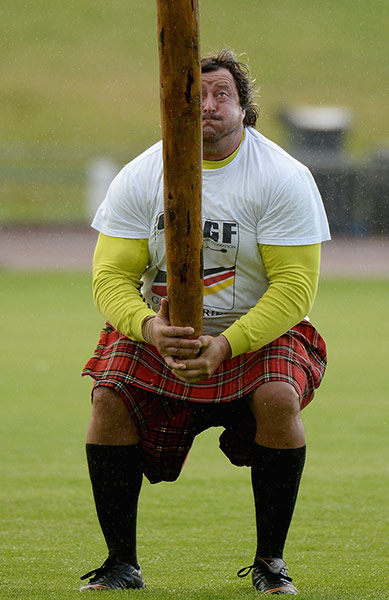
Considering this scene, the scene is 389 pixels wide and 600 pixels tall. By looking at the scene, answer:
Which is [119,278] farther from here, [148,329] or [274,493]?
[274,493]

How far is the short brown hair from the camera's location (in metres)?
2.88

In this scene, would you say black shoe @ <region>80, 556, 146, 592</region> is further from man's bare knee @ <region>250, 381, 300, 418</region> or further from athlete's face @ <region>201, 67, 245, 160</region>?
athlete's face @ <region>201, 67, 245, 160</region>

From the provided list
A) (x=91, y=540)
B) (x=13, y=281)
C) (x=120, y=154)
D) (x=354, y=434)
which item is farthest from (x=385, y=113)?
(x=91, y=540)

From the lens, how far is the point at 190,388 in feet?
9.47

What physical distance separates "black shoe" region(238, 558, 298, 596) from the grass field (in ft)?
0.17

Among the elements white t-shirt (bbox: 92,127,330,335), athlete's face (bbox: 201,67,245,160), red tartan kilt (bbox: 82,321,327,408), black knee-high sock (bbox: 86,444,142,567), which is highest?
athlete's face (bbox: 201,67,245,160)

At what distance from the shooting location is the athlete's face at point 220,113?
2838 mm

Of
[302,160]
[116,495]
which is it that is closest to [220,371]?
[116,495]

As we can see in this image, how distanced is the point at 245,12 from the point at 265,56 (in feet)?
7.67

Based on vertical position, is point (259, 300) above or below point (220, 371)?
above

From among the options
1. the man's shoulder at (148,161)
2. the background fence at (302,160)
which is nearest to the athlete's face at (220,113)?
the man's shoulder at (148,161)

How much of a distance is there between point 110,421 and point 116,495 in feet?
0.69

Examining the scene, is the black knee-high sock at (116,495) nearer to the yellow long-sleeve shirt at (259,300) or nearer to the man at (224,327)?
the man at (224,327)

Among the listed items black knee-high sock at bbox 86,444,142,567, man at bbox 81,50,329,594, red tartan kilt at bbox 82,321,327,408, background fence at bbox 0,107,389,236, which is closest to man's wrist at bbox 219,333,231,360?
man at bbox 81,50,329,594
